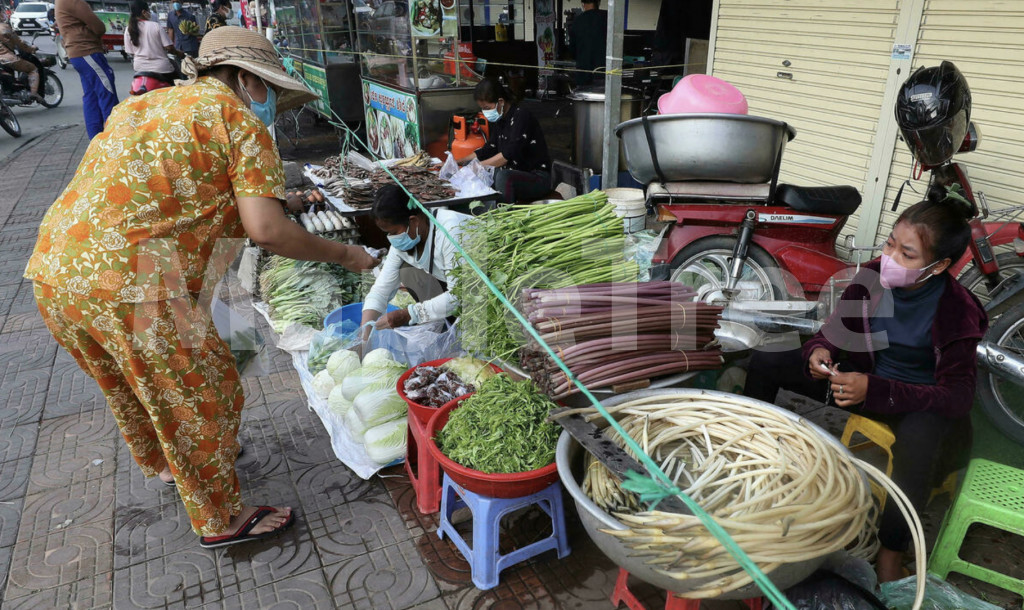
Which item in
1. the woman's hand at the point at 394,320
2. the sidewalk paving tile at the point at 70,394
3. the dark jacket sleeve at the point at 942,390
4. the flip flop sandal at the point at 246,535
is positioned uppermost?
the dark jacket sleeve at the point at 942,390

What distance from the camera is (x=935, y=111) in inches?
116

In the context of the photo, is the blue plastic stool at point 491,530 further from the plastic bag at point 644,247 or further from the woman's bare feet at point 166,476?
the plastic bag at point 644,247

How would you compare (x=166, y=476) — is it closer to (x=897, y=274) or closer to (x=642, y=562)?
(x=642, y=562)

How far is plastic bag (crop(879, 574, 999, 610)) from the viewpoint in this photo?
77.9 inches

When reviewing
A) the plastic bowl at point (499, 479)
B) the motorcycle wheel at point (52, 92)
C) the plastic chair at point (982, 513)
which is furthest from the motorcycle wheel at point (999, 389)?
the motorcycle wheel at point (52, 92)

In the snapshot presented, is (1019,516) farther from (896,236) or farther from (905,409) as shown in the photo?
(896,236)

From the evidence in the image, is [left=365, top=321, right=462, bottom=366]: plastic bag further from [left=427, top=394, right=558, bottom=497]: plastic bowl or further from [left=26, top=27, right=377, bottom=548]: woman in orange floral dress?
[left=427, top=394, right=558, bottom=497]: plastic bowl

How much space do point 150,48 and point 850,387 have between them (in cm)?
1045

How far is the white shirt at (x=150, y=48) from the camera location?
9164 mm

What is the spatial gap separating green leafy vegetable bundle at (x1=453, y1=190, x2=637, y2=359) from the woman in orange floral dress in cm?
68

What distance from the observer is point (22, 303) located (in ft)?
17.3

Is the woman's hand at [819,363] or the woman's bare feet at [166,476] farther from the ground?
the woman's hand at [819,363]

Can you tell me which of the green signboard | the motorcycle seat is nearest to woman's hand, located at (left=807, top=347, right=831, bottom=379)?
the motorcycle seat

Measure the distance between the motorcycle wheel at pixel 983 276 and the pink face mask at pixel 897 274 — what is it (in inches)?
57.5
